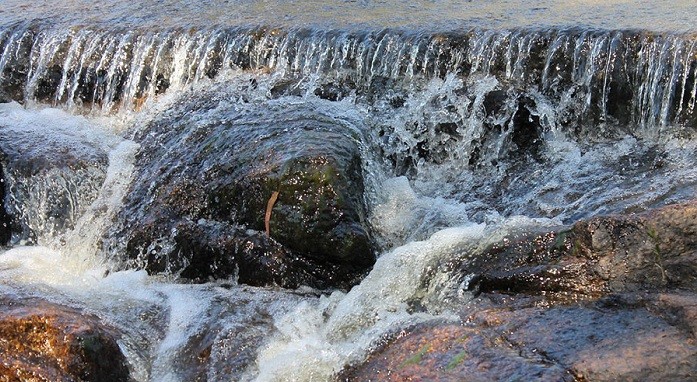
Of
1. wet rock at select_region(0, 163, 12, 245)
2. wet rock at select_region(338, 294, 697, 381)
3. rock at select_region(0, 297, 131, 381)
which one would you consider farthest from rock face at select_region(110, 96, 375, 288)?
wet rock at select_region(338, 294, 697, 381)

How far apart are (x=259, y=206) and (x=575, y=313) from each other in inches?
103

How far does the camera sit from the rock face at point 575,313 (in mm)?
3662

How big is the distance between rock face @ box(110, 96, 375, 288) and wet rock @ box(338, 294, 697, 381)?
65.4 inches

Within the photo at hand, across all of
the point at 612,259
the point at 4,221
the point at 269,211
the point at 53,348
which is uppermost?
the point at 612,259

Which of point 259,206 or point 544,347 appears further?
point 259,206

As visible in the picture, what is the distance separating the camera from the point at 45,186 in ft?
23.0

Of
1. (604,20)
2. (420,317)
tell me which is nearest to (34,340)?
(420,317)

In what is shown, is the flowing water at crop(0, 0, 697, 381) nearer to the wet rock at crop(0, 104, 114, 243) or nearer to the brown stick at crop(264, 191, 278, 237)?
the wet rock at crop(0, 104, 114, 243)

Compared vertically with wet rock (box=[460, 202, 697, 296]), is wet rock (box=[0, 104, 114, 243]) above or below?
below

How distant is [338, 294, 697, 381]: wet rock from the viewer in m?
3.60

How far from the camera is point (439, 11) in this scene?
9.59m

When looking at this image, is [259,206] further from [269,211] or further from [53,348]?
[53,348]

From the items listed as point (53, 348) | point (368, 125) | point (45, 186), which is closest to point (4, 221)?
point (45, 186)

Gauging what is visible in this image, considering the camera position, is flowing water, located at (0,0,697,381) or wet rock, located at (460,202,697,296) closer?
wet rock, located at (460,202,697,296)
